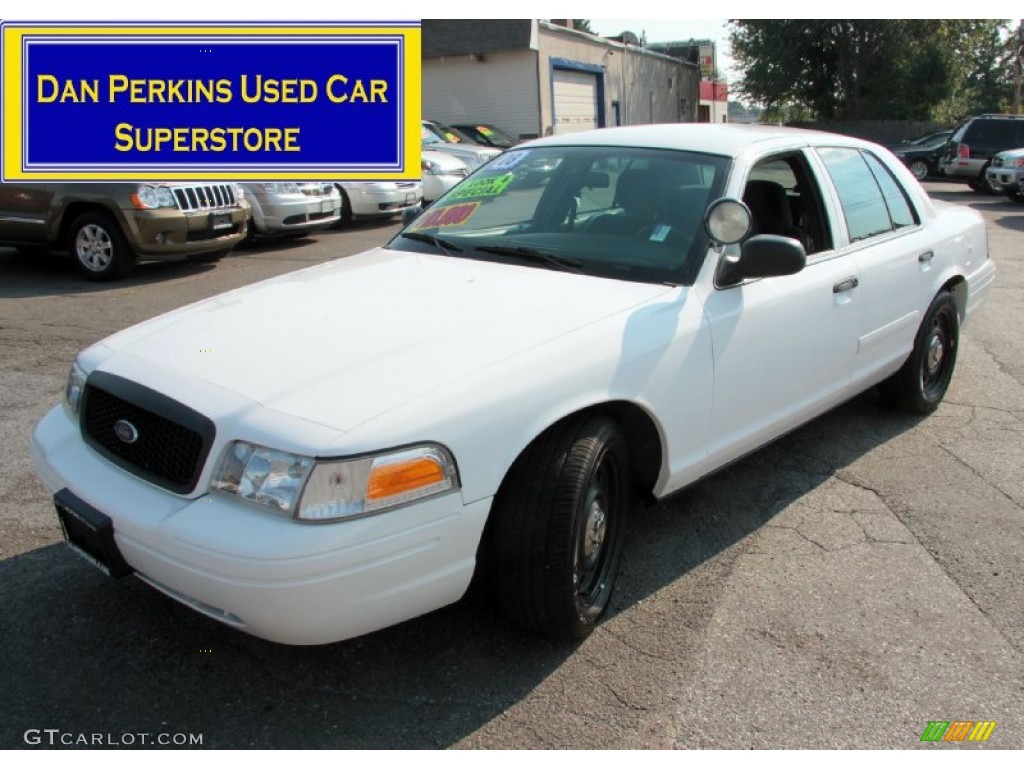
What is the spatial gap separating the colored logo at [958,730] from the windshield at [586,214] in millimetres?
1620

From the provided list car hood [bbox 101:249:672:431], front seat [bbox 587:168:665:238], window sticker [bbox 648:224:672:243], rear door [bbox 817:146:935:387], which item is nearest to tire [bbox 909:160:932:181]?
rear door [bbox 817:146:935:387]

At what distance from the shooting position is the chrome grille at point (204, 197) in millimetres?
9047

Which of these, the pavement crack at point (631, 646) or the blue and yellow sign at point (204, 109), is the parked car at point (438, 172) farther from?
the pavement crack at point (631, 646)

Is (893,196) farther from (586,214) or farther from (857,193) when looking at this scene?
(586,214)

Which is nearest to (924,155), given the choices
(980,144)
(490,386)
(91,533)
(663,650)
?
(980,144)

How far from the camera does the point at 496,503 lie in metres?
2.67

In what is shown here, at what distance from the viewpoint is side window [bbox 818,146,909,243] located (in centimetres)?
424

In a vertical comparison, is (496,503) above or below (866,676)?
above

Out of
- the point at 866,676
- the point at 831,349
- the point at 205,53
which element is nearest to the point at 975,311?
the point at 831,349

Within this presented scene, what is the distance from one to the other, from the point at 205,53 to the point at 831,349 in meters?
9.70

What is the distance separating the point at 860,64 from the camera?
3612 cm

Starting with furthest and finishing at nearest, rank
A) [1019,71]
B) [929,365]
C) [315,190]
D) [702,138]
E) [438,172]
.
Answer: [1019,71], [438,172], [315,190], [929,365], [702,138]

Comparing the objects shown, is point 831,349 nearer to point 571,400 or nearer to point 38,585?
point 571,400

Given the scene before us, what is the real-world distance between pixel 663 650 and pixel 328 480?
1.29 metres
